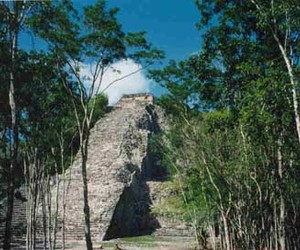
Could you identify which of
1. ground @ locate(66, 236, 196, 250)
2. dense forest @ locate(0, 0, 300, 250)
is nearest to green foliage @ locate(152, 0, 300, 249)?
dense forest @ locate(0, 0, 300, 250)

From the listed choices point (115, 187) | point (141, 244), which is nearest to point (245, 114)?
point (141, 244)

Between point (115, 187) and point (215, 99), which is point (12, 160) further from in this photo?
point (115, 187)

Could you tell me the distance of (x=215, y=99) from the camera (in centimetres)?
1224

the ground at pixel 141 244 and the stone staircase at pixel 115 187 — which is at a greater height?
the stone staircase at pixel 115 187

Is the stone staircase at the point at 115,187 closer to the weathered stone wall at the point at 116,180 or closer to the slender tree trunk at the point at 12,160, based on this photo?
the weathered stone wall at the point at 116,180

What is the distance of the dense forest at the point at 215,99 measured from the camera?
33.8ft

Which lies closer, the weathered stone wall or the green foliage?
the green foliage

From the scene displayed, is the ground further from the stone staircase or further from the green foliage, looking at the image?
the green foliage

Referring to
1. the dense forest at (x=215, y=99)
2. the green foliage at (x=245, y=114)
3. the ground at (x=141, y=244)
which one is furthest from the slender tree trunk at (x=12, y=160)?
the ground at (x=141, y=244)

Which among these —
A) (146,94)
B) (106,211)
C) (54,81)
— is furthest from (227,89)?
(146,94)

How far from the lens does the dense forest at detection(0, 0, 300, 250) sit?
405 inches

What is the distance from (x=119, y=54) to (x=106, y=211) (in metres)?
12.8

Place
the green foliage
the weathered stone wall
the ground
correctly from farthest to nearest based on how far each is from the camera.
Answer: the weathered stone wall < the ground < the green foliage

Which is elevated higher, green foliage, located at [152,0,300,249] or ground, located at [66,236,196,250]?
green foliage, located at [152,0,300,249]
